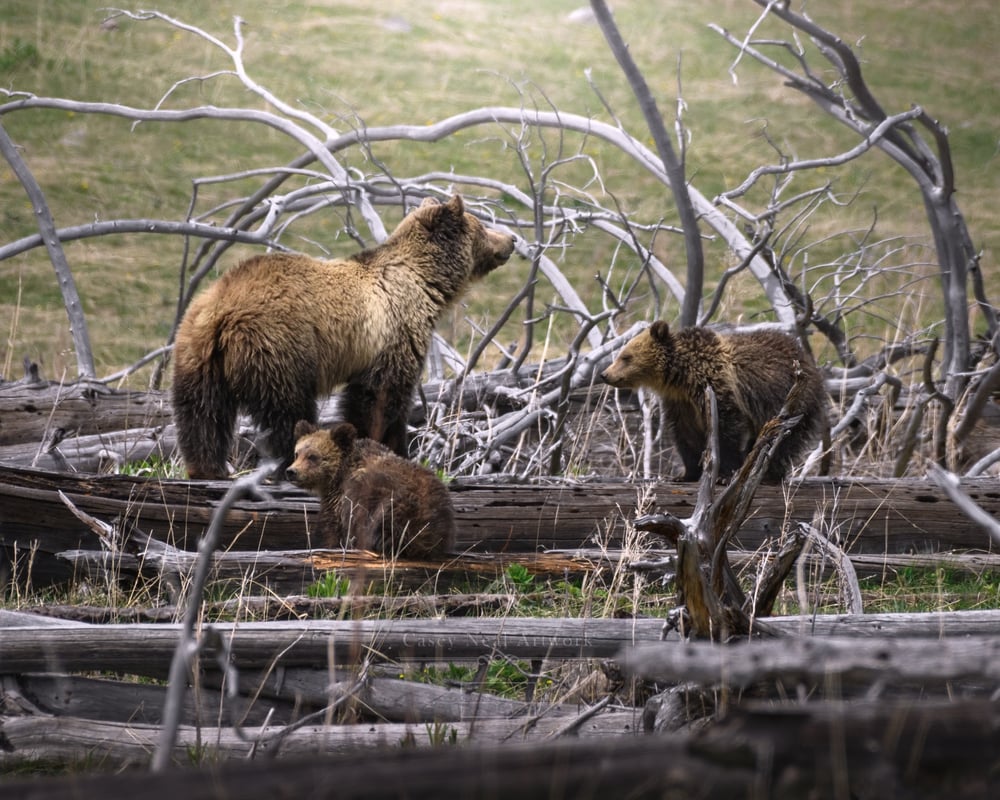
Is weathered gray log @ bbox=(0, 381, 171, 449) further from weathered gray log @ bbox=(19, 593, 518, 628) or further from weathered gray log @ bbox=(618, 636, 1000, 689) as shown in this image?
weathered gray log @ bbox=(618, 636, 1000, 689)

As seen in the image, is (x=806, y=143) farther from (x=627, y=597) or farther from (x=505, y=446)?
(x=627, y=597)

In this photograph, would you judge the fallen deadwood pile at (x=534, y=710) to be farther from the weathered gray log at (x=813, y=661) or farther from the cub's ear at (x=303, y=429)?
the cub's ear at (x=303, y=429)

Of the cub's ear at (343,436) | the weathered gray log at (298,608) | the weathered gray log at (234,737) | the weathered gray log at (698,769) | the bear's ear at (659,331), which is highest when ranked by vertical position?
the bear's ear at (659,331)

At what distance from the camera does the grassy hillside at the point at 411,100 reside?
16.3m

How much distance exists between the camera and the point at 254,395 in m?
6.30

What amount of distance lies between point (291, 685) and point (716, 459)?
67.3 inches

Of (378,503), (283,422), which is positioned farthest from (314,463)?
(283,422)

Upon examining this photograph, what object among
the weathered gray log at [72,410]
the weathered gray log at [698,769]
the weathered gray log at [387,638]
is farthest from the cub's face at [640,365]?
the weathered gray log at [698,769]

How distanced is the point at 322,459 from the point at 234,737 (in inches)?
94.1

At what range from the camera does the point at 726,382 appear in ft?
22.7

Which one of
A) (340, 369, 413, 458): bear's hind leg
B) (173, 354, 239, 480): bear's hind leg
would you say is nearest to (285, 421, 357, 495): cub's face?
(173, 354, 239, 480): bear's hind leg

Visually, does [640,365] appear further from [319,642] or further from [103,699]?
[103,699]

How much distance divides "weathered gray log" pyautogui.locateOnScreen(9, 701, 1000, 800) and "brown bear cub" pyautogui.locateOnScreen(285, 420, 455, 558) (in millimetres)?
3168

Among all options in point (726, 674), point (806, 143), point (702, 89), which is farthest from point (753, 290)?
point (702, 89)
